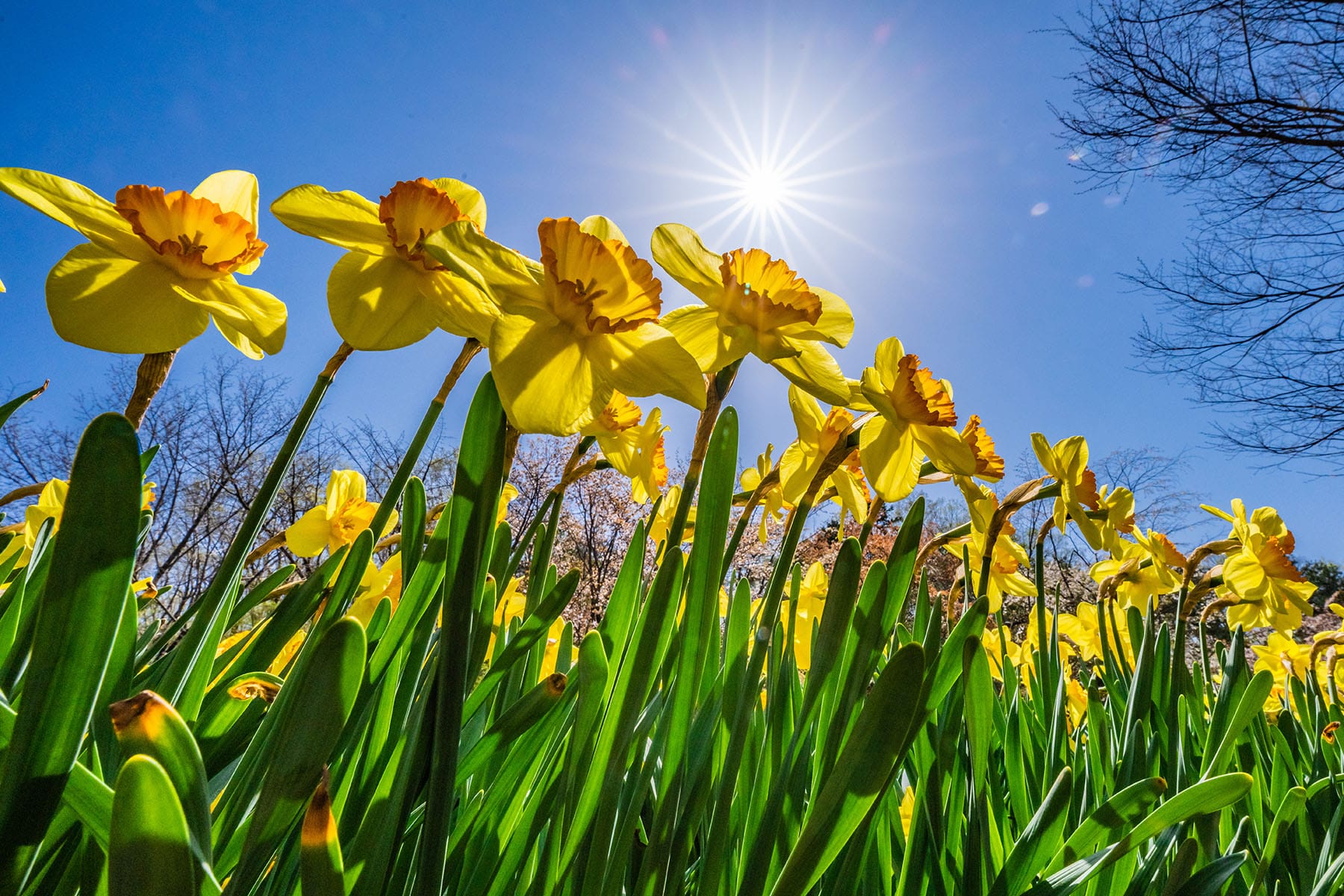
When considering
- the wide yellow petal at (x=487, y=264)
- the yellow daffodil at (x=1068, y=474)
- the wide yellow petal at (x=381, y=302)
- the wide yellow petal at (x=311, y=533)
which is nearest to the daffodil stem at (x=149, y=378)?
the wide yellow petal at (x=381, y=302)

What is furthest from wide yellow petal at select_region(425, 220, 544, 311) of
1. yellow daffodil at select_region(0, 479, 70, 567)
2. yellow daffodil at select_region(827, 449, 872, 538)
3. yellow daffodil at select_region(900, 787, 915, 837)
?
yellow daffodil at select_region(900, 787, 915, 837)

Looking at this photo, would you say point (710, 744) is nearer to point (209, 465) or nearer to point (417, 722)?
point (417, 722)

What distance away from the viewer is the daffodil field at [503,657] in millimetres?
346

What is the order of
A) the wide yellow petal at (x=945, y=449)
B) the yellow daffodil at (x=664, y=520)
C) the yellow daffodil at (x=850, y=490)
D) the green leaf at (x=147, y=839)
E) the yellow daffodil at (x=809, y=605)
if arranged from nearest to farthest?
the green leaf at (x=147, y=839)
the wide yellow petal at (x=945, y=449)
the yellow daffodil at (x=850, y=490)
the yellow daffodil at (x=664, y=520)
the yellow daffodil at (x=809, y=605)

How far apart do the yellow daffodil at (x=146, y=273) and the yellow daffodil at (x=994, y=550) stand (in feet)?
2.36

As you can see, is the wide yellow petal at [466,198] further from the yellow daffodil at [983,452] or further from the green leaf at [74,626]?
the yellow daffodil at [983,452]

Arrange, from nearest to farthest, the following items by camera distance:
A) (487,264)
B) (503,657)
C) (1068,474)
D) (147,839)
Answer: (147,839) < (487,264) < (503,657) < (1068,474)

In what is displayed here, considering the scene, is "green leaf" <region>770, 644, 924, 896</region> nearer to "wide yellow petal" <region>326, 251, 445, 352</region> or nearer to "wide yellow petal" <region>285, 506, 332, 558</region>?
"wide yellow petal" <region>326, 251, 445, 352</region>

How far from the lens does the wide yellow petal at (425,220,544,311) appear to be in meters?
0.41

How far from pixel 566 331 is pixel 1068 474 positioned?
962 millimetres

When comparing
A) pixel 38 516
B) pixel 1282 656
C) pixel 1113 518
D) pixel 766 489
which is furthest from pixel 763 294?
pixel 1282 656

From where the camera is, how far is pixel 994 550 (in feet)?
4.08

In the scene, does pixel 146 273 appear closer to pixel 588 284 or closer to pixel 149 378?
pixel 149 378

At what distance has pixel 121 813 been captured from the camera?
11.3 inches
